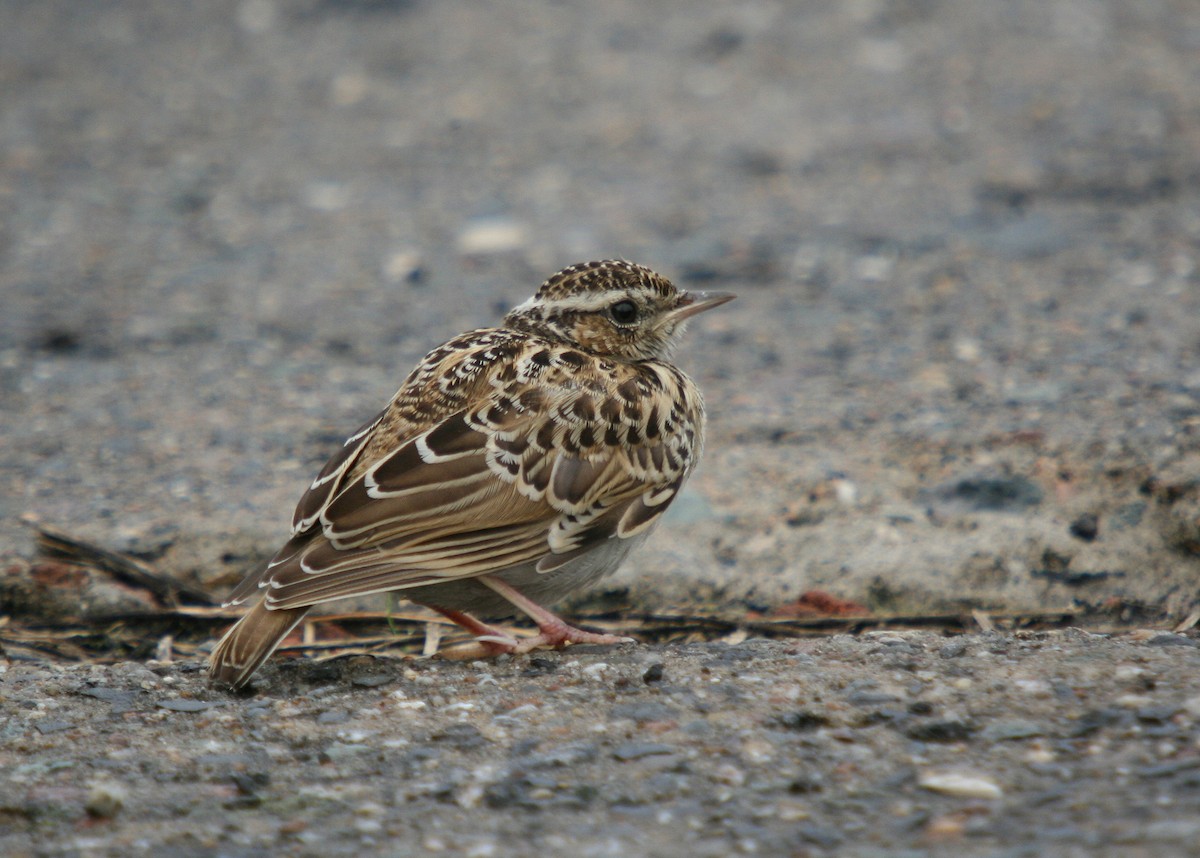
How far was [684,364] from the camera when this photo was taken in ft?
27.4

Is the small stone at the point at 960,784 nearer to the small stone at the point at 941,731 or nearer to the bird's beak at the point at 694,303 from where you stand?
the small stone at the point at 941,731

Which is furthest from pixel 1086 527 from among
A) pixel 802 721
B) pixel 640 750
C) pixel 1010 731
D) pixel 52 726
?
pixel 52 726

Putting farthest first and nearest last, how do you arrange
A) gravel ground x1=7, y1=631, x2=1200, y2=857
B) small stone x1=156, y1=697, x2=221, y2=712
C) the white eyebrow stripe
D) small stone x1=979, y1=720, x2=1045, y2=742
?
the white eyebrow stripe → small stone x1=156, y1=697, x2=221, y2=712 → small stone x1=979, y1=720, x2=1045, y2=742 → gravel ground x1=7, y1=631, x2=1200, y2=857

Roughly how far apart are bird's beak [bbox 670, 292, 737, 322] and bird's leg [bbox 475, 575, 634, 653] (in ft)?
5.07

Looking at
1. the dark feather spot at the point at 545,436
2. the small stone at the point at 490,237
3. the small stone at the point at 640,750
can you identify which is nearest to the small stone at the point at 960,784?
the small stone at the point at 640,750

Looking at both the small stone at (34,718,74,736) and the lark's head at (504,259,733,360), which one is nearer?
the small stone at (34,718,74,736)

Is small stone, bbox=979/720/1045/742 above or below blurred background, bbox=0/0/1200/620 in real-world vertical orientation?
below

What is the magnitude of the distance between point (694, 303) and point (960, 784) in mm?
2872

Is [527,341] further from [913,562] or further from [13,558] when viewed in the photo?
[13,558]

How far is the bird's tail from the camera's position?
14.9ft

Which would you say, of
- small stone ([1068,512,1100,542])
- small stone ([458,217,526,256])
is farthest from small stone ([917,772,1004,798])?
small stone ([458,217,526,256])

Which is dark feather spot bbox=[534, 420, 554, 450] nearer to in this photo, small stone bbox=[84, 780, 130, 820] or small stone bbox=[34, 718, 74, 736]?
small stone bbox=[34, 718, 74, 736]

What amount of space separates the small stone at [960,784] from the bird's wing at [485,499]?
171cm

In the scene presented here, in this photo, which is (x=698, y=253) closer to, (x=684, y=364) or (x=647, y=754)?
(x=684, y=364)
